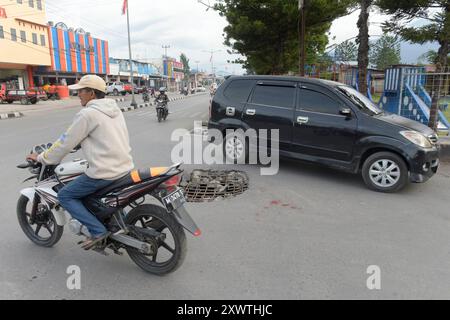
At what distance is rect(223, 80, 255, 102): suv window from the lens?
6.74m

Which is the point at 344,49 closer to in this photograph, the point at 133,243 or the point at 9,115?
the point at 9,115

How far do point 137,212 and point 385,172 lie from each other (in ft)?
13.1

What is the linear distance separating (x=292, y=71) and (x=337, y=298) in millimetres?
19793

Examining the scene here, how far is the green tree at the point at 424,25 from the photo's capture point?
290 inches

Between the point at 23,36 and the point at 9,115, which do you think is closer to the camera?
the point at 9,115

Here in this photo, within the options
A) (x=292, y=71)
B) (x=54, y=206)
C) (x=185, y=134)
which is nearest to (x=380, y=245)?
(x=54, y=206)

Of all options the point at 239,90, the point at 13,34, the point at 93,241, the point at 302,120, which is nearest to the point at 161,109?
the point at 239,90

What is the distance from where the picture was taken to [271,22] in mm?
14102

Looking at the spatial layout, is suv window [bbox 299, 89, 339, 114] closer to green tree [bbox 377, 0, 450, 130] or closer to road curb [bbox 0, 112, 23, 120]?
green tree [bbox 377, 0, 450, 130]

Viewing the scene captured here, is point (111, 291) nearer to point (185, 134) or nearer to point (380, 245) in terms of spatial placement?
point (380, 245)

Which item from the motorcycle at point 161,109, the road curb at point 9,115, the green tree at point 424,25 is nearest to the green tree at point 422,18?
the green tree at point 424,25

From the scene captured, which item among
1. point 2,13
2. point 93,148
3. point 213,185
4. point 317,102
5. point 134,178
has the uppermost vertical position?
point 2,13

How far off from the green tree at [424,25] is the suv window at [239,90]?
12.7 ft

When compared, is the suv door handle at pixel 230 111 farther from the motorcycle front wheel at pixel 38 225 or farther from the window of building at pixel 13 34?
the window of building at pixel 13 34
